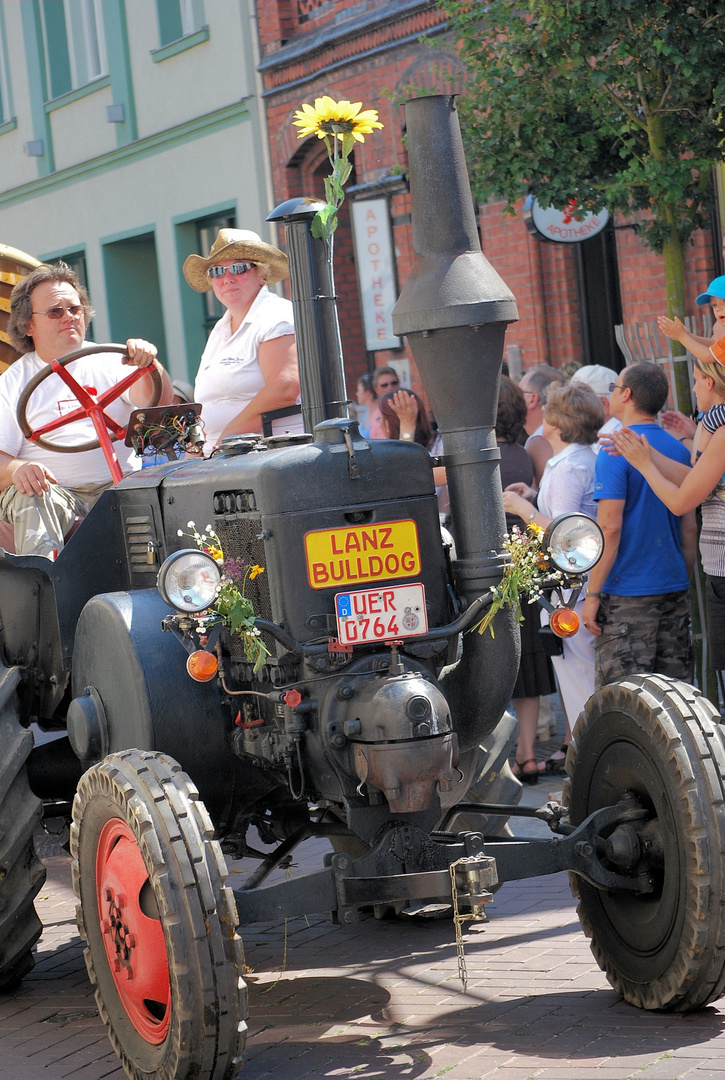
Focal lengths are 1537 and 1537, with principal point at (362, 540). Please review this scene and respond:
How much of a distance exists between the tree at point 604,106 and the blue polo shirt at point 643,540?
173cm

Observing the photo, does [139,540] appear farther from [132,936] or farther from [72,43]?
[72,43]

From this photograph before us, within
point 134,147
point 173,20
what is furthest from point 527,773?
point 134,147

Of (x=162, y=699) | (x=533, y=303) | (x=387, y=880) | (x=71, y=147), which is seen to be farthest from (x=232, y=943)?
(x=71, y=147)

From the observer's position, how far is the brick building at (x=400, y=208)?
477 inches

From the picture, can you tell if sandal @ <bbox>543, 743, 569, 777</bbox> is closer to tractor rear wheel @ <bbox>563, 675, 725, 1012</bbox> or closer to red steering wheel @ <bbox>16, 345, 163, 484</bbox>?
red steering wheel @ <bbox>16, 345, 163, 484</bbox>

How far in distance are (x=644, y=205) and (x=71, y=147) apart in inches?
508

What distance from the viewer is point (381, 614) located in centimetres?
409

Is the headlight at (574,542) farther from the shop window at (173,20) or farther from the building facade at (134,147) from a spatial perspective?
the shop window at (173,20)

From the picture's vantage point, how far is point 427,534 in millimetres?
4273

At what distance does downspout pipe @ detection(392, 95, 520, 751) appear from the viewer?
4184mm

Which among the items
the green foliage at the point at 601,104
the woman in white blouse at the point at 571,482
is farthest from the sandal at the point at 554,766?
the green foliage at the point at 601,104

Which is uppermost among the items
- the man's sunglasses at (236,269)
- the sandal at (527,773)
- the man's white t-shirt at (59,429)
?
the man's sunglasses at (236,269)

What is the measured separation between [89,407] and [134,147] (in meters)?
13.8

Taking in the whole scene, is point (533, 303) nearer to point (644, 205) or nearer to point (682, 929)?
point (644, 205)
